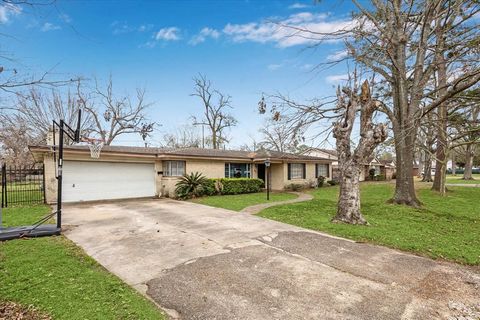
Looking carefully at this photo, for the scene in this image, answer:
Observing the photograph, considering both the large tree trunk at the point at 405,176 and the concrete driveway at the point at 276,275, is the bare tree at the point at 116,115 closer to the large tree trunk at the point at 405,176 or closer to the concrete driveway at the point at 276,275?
the concrete driveway at the point at 276,275

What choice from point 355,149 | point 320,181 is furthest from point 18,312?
point 320,181

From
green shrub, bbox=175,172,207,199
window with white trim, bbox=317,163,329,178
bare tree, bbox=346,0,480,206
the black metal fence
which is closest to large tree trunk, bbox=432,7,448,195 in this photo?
bare tree, bbox=346,0,480,206

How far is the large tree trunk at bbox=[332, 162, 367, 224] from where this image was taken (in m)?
8.03

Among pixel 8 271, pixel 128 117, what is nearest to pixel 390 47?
pixel 8 271

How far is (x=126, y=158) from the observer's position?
45.5 ft

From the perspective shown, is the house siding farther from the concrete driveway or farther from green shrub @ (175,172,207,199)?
the concrete driveway

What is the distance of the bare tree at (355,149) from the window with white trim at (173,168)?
9.52 m

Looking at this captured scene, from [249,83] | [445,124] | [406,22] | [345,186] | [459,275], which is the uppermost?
[406,22]

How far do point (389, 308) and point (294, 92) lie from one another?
8.83 meters

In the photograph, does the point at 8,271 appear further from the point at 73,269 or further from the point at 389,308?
the point at 389,308

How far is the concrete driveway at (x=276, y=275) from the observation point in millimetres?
3223

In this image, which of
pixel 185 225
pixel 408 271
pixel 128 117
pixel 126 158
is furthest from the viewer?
pixel 128 117

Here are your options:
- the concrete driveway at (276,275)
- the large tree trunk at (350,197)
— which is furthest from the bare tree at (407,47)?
the concrete driveway at (276,275)

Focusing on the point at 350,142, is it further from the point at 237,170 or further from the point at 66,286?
the point at 237,170
